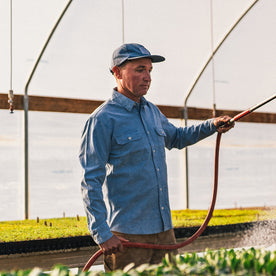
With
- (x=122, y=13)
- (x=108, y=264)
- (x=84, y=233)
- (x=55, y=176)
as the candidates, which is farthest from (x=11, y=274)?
(x=122, y=13)

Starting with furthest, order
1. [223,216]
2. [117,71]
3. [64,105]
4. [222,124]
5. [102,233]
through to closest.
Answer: [223,216] → [64,105] → [222,124] → [117,71] → [102,233]

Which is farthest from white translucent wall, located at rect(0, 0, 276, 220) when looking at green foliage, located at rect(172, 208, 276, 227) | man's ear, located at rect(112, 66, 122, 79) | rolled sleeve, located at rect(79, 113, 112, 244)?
rolled sleeve, located at rect(79, 113, 112, 244)

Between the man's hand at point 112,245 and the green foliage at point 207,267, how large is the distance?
0.46 metres

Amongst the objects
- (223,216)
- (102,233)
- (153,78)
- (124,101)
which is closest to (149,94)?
(153,78)

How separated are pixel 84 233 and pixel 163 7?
250 centimetres

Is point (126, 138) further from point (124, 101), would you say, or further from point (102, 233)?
point (102, 233)

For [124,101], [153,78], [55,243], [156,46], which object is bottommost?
[55,243]

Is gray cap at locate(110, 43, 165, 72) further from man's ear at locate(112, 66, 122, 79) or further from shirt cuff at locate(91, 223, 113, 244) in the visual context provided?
shirt cuff at locate(91, 223, 113, 244)

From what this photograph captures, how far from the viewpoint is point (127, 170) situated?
7.00 feet

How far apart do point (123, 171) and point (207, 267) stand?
0.76 metres

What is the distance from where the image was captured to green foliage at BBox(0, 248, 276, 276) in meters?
1.41

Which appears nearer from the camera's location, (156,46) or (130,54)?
(130,54)

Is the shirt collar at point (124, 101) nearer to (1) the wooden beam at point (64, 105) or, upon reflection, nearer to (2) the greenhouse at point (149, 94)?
(2) the greenhouse at point (149, 94)

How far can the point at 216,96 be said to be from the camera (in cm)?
566
